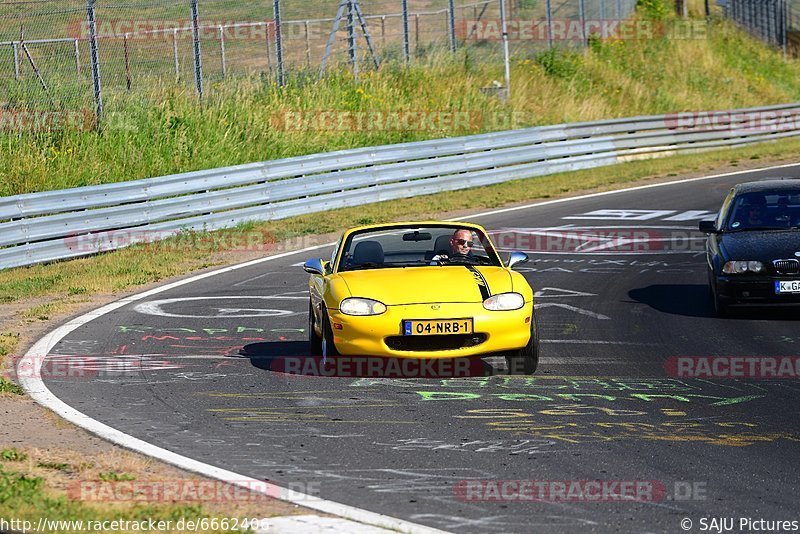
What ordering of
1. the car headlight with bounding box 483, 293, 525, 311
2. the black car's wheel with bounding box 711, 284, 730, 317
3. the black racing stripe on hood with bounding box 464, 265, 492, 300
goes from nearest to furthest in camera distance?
the car headlight with bounding box 483, 293, 525, 311 → the black racing stripe on hood with bounding box 464, 265, 492, 300 → the black car's wheel with bounding box 711, 284, 730, 317

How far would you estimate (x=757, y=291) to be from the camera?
12.4 metres

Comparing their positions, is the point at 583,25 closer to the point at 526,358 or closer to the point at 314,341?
the point at 314,341

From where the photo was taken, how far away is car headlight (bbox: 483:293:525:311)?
9.83 m

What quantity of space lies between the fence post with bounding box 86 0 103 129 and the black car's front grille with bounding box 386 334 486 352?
46.4 feet

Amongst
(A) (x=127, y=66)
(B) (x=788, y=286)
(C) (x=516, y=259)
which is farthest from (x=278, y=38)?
(C) (x=516, y=259)

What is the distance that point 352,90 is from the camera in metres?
31.2

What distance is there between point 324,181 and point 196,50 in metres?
4.42

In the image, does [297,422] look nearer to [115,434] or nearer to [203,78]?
[115,434]

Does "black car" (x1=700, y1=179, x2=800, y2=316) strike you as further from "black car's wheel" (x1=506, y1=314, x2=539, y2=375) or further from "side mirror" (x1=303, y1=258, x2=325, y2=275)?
"side mirror" (x1=303, y1=258, x2=325, y2=275)

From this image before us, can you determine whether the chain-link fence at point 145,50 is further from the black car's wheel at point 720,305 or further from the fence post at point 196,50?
the black car's wheel at point 720,305

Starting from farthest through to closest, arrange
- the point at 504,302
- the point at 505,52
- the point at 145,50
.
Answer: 1. the point at 505,52
2. the point at 145,50
3. the point at 504,302

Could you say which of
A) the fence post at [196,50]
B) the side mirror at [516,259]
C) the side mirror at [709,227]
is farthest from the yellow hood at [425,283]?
the fence post at [196,50]

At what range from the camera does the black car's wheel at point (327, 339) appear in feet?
33.1

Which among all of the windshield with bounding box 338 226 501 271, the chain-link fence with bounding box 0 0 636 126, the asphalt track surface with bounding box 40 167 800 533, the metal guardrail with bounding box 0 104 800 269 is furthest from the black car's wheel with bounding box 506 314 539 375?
the chain-link fence with bounding box 0 0 636 126
